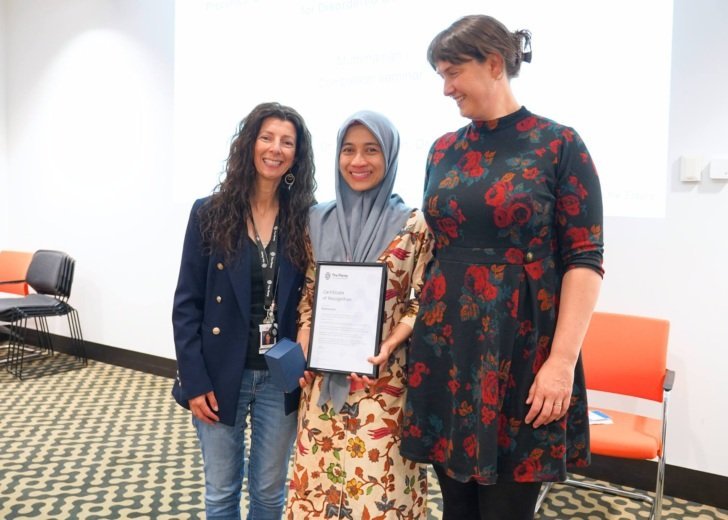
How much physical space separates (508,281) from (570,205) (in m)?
0.21

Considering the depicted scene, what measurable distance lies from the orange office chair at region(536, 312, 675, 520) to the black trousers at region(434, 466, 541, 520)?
3.86ft

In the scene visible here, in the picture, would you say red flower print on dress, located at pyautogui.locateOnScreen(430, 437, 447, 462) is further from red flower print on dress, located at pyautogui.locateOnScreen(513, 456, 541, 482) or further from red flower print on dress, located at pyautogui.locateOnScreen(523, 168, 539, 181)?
red flower print on dress, located at pyautogui.locateOnScreen(523, 168, 539, 181)

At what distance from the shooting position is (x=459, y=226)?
1.38 metres

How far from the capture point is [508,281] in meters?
1.34

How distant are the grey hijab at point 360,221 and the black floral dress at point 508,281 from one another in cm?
23

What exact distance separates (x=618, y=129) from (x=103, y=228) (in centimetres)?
A: 412

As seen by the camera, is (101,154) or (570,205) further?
(101,154)

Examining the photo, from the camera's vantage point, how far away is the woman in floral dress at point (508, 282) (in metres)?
1.30

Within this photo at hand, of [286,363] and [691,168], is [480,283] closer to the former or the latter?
[286,363]

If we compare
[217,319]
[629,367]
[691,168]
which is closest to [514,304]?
[217,319]

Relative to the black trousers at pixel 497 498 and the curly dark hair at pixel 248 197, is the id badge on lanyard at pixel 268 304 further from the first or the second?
the black trousers at pixel 497 498

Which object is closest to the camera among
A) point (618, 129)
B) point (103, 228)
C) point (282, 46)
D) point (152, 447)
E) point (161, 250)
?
point (618, 129)

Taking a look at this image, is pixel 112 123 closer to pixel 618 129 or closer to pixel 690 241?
pixel 618 129

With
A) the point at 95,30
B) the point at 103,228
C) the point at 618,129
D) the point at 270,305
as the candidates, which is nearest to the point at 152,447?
the point at 270,305
